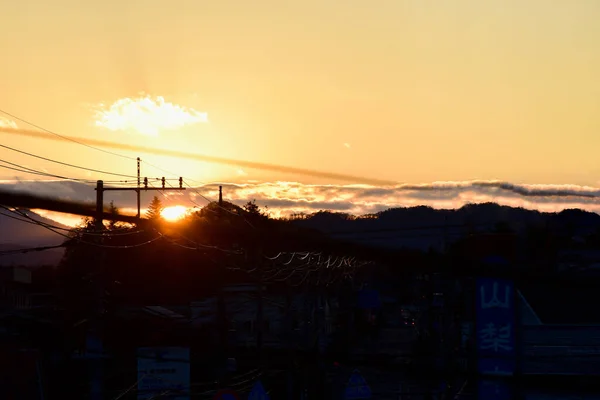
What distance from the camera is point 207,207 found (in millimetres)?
52906

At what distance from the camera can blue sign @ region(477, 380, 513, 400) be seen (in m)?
20.1

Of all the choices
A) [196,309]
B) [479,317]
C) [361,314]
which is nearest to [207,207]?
[196,309]

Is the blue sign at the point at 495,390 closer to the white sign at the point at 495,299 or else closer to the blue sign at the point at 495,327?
the blue sign at the point at 495,327

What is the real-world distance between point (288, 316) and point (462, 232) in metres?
13.4

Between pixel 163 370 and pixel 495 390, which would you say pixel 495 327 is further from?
pixel 163 370

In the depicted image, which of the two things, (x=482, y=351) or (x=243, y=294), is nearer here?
(x=482, y=351)

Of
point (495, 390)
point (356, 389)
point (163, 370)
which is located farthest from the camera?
point (163, 370)

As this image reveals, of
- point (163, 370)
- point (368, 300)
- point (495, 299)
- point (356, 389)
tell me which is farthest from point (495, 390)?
point (368, 300)

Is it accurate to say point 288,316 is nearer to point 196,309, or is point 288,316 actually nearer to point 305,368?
point 305,368

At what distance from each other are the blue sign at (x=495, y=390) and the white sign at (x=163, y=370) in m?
8.71

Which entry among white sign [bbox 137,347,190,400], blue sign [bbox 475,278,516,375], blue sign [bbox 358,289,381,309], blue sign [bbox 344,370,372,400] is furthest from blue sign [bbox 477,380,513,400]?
blue sign [bbox 358,289,381,309]

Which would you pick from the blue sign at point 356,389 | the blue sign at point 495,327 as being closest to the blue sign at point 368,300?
the blue sign at point 356,389

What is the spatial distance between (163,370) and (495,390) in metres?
9.84

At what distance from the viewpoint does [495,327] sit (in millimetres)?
20297
